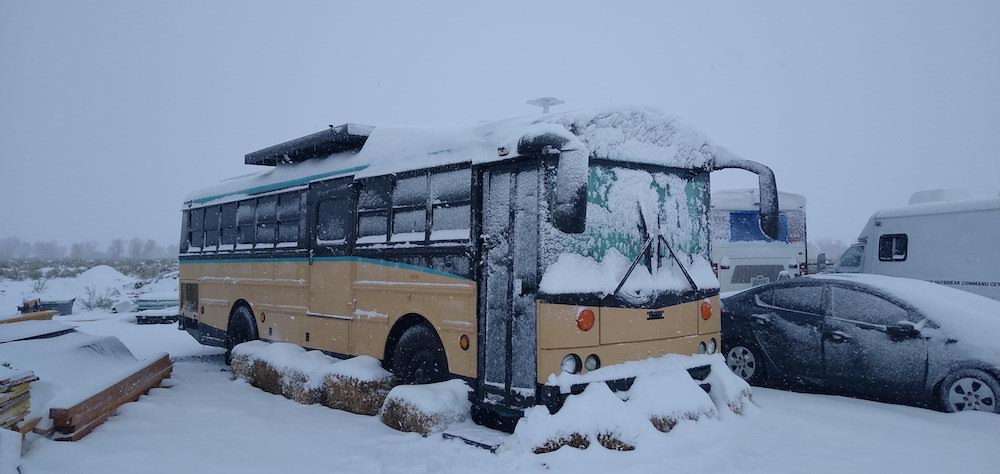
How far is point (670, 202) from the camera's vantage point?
6.48 m

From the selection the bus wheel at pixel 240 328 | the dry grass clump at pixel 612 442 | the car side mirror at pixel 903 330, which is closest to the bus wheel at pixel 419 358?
the dry grass clump at pixel 612 442

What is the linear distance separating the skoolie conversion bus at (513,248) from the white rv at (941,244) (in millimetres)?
8387

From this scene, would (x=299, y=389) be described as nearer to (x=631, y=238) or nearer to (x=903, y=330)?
(x=631, y=238)

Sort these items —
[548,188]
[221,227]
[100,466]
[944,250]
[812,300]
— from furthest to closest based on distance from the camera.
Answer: [944,250] → [221,227] → [812,300] → [548,188] → [100,466]

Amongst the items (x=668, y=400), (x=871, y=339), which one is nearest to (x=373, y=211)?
(x=668, y=400)

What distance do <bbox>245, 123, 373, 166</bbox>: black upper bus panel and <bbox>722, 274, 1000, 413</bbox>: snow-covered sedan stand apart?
5.37 m

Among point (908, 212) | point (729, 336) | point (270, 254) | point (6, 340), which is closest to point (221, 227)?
point (270, 254)

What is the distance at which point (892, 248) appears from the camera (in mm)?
14234

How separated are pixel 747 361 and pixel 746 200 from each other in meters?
7.23

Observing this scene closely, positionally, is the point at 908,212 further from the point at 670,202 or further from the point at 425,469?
the point at 425,469

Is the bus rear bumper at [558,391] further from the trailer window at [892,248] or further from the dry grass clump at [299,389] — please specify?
the trailer window at [892,248]

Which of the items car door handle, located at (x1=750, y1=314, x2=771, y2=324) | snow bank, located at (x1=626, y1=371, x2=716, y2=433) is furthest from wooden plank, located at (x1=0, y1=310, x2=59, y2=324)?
car door handle, located at (x1=750, y1=314, x2=771, y2=324)

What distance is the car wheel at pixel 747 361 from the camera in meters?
8.41

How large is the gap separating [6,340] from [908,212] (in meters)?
15.7
